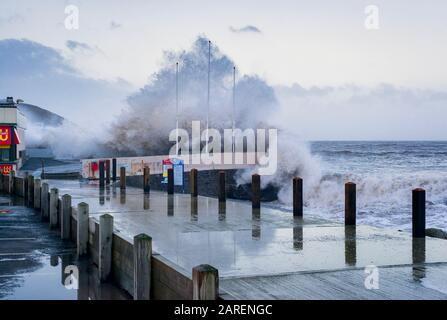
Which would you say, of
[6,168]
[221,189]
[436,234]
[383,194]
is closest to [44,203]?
[221,189]

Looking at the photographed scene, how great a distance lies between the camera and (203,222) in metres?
14.6

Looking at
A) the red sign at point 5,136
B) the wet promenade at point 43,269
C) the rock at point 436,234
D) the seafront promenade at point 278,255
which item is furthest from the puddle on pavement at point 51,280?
the red sign at point 5,136

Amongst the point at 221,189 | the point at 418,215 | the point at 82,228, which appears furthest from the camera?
the point at 221,189

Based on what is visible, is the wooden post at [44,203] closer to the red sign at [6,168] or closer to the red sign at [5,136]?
the red sign at [6,168]

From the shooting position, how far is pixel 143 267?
849cm

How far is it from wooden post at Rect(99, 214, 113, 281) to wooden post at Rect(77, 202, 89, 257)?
7.80 ft

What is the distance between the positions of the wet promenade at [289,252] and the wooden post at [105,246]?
0.48 metres

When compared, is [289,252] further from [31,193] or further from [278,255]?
[31,193]

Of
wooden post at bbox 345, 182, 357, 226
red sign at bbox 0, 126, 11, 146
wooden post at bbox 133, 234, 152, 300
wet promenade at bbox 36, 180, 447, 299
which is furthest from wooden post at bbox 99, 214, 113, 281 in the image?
red sign at bbox 0, 126, 11, 146

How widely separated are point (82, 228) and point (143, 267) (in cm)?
543

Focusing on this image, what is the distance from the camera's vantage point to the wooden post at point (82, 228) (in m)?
13.5

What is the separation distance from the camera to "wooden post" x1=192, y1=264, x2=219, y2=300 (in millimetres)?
6379

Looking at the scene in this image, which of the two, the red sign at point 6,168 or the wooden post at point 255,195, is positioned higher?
the red sign at point 6,168

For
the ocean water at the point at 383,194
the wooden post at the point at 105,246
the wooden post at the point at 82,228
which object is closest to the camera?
the wooden post at the point at 105,246
